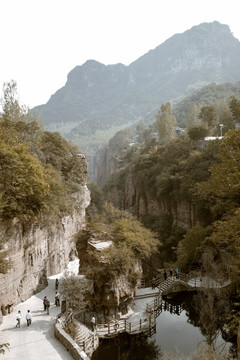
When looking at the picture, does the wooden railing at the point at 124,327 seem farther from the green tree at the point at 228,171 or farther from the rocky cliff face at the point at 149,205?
the rocky cliff face at the point at 149,205

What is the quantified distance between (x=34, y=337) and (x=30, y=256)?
23.1 ft

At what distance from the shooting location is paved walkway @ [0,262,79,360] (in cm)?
1404

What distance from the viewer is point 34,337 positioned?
1571cm

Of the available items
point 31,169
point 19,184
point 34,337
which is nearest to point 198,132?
point 31,169

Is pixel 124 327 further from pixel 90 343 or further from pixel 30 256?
pixel 30 256

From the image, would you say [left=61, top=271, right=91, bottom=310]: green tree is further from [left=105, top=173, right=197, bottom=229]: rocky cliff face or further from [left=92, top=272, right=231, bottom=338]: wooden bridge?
[left=105, top=173, right=197, bottom=229]: rocky cliff face

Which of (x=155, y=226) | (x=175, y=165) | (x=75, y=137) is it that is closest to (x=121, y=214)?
(x=155, y=226)

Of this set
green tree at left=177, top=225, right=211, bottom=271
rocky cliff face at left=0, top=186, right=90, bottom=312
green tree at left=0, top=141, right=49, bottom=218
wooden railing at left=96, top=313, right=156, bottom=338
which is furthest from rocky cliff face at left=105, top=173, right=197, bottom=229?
green tree at left=0, top=141, right=49, bottom=218

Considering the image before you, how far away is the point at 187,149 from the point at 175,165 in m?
4.25

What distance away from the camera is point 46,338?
51.3 feet

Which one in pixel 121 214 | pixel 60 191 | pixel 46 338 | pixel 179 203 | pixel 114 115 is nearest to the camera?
pixel 46 338

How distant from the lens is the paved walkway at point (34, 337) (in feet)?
46.1

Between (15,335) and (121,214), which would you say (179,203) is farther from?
(15,335)

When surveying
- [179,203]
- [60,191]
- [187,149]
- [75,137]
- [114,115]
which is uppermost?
[114,115]
